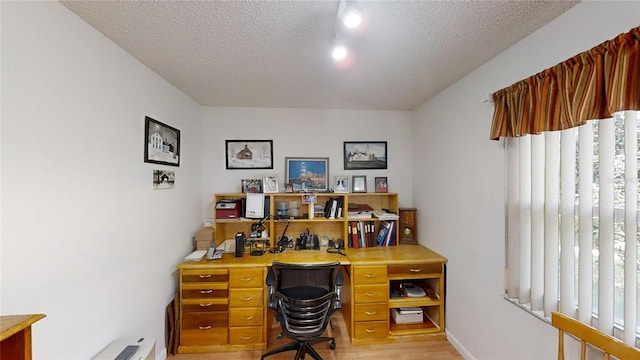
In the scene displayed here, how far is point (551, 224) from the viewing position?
53.9 inches

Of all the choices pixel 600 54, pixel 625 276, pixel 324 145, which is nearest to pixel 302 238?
pixel 324 145

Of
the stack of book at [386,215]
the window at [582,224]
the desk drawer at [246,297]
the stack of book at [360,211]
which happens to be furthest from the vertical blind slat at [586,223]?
the desk drawer at [246,297]

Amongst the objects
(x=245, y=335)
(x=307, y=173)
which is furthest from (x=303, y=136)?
(x=245, y=335)

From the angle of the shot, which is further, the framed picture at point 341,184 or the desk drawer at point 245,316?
the framed picture at point 341,184

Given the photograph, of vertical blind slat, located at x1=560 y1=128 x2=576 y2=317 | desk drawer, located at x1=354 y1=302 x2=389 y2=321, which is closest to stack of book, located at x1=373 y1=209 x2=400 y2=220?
desk drawer, located at x1=354 y1=302 x2=389 y2=321

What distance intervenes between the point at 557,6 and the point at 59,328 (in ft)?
10.2

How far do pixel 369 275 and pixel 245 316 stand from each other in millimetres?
1228

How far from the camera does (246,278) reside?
2232 mm

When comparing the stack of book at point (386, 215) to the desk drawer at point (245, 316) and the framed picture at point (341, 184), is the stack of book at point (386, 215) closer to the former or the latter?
the framed picture at point (341, 184)

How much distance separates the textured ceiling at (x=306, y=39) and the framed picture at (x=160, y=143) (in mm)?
454

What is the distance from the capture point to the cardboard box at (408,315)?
2457mm

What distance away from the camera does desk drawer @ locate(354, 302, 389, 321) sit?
2303mm

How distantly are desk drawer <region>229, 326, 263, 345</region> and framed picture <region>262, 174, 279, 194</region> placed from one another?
139 centimetres

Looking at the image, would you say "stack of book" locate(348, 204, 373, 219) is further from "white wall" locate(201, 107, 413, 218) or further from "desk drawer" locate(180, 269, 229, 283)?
"desk drawer" locate(180, 269, 229, 283)
